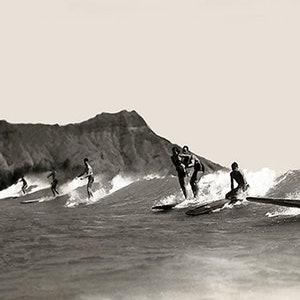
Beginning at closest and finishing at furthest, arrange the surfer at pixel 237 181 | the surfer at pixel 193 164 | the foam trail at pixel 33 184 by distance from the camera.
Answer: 1. the surfer at pixel 237 181
2. the surfer at pixel 193 164
3. the foam trail at pixel 33 184

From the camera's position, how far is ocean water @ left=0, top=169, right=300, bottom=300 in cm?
690

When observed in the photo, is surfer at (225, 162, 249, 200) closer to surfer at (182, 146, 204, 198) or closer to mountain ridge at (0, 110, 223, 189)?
surfer at (182, 146, 204, 198)

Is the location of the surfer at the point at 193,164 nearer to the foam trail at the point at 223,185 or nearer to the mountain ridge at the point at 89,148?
the foam trail at the point at 223,185

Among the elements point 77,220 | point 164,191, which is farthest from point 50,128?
point 77,220

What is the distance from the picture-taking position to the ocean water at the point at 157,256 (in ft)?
22.6

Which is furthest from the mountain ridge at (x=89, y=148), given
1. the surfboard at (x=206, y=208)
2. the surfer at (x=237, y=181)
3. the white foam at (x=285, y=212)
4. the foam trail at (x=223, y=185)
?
the white foam at (x=285, y=212)

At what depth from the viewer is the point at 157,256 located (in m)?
9.02

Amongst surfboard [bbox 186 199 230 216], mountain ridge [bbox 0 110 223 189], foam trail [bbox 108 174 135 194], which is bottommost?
surfboard [bbox 186 199 230 216]

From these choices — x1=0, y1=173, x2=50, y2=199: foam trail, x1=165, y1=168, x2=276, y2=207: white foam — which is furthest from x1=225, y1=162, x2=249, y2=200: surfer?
x1=0, y1=173, x2=50, y2=199: foam trail

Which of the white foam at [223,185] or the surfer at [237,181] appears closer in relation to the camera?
the surfer at [237,181]

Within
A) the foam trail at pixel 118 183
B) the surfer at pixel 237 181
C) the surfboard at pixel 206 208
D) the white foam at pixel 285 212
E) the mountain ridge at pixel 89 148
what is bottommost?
the white foam at pixel 285 212

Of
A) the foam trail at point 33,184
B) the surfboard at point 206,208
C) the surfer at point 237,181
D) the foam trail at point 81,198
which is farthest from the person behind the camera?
the foam trail at point 33,184

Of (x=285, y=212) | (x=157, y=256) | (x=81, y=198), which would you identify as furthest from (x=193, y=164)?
(x=81, y=198)

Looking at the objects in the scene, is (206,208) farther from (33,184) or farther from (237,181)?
(33,184)
